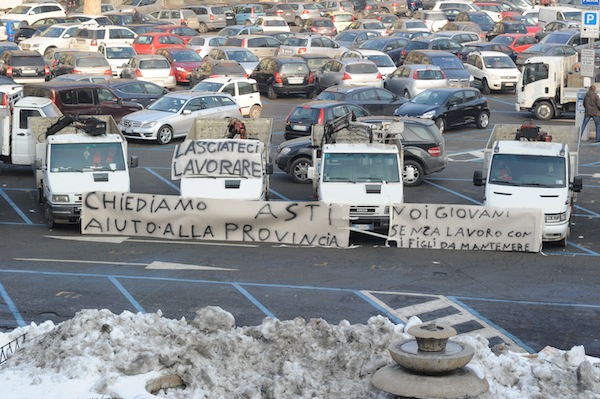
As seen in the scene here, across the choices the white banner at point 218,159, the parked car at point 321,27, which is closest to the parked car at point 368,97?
the white banner at point 218,159

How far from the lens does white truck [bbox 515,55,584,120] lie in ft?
123

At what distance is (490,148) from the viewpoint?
81.4 feet

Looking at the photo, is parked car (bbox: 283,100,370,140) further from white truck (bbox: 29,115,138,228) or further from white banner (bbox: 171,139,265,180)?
white truck (bbox: 29,115,138,228)

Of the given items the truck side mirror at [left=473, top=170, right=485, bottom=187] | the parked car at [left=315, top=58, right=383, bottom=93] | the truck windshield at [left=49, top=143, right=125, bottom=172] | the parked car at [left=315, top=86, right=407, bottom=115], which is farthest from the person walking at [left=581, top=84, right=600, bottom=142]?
the truck windshield at [left=49, top=143, right=125, bottom=172]

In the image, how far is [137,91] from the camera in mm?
37812

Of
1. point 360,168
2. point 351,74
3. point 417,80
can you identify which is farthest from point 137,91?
point 360,168

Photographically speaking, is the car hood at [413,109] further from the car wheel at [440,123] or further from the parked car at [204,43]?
the parked car at [204,43]

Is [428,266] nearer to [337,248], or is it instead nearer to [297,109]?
[337,248]

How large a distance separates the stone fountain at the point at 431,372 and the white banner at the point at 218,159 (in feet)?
35.9

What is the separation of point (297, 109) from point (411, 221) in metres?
10.4

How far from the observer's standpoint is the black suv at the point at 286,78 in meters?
42.1

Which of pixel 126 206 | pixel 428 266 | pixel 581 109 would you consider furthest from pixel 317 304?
pixel 581 109

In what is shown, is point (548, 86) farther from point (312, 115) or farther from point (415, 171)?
point (415, 171)

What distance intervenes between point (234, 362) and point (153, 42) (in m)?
37.1
